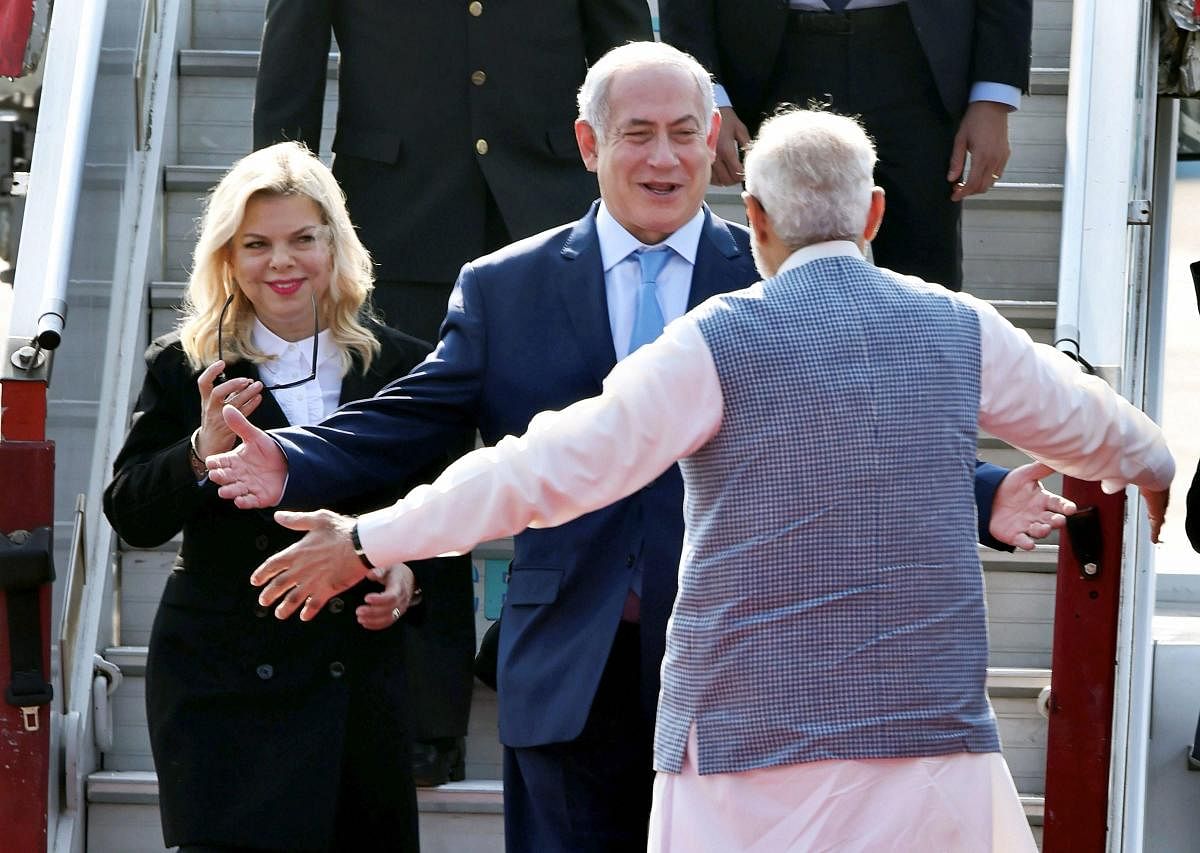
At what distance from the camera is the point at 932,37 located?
14.5 feet

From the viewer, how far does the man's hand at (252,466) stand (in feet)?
10.5

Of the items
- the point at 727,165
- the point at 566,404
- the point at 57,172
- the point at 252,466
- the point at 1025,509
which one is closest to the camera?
the point at 1025,509

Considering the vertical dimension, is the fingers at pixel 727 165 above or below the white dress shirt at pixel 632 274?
above

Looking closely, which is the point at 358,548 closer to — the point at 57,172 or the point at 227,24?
the point at 57,172

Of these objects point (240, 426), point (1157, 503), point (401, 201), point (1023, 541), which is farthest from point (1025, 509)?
point (401, 201)

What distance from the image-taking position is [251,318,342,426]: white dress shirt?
3.68 meters

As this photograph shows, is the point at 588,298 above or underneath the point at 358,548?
above

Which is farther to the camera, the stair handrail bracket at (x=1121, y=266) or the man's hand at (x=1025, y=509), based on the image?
the stair handrail bracket at (x=1121, y=266)

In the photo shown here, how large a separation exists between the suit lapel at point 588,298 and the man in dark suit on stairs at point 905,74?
1.08m

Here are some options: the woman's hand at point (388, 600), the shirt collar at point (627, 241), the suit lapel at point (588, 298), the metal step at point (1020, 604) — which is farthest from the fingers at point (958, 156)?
the woman's hand at point (388, 600)

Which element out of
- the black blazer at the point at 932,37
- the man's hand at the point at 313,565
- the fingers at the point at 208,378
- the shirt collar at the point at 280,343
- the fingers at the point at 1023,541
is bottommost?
the man's hand at the point at 313,565

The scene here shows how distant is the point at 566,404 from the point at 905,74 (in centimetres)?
154

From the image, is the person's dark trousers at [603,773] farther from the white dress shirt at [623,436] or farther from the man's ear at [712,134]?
the man's ear at [712,134]

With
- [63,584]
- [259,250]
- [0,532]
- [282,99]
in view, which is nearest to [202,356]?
[259,250]
